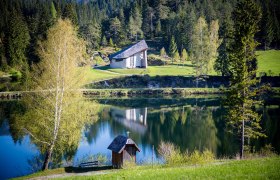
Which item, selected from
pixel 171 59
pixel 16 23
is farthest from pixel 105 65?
pixel 16 23

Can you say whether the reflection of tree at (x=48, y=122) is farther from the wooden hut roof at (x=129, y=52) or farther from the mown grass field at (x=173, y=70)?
the wooden hut roof at (x=129, y=52)

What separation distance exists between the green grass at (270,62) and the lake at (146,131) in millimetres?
17434

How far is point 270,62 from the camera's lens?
91.9m

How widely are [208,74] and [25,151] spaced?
6280cm

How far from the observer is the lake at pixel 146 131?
31.8 meters

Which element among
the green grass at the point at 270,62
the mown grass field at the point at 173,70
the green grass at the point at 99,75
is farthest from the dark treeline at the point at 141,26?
the green grass at the point at 99,75

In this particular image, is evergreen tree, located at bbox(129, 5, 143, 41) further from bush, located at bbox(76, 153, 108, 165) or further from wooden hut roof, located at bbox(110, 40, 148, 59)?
bush, located at bbox(76, 153, 108, 165)

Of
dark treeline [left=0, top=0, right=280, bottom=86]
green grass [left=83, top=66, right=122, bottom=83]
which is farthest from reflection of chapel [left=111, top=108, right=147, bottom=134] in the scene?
dark treeline [left=0, top=0, right=280, bottom=86]

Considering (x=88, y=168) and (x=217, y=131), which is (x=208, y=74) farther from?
(x=88, y=168)

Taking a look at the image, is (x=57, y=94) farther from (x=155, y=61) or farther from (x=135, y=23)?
(x=135, y=23)

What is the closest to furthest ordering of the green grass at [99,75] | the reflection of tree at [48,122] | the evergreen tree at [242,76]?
1. the reflection of tree at [48,122]
2. the evergreen tree at [242,76]
3. the green grass at [99,75]

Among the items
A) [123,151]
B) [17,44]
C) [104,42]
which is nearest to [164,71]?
[104,42]

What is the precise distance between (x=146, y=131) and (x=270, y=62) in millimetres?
63049

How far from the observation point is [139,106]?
65.0 meters
